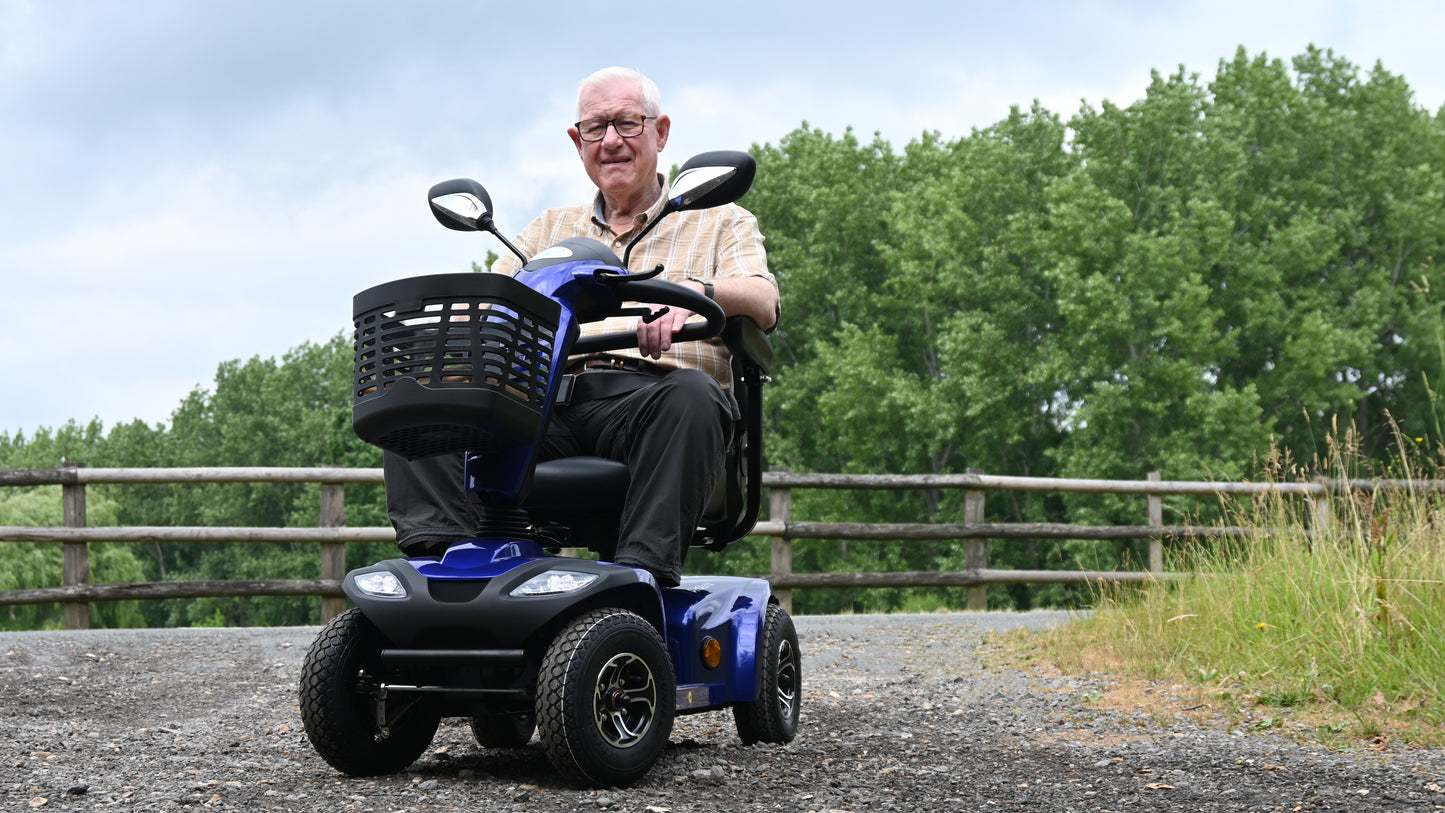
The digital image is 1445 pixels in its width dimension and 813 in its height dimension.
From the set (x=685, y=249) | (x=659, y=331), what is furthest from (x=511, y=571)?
(x=685, y=249)

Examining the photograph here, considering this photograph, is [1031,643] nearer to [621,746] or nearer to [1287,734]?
[1287,734]

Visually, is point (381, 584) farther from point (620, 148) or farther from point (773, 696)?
point (620, 148)

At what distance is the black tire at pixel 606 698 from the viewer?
92.0 inches

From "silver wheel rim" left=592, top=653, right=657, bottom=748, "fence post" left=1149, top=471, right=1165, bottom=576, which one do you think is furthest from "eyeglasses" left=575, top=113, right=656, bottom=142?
"fence post" left=1149, top=471, right=1165, bottom=576

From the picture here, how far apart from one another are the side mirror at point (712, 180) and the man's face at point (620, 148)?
1.76ft

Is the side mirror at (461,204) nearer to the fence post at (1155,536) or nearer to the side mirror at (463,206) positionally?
the side mirror at (463,206)

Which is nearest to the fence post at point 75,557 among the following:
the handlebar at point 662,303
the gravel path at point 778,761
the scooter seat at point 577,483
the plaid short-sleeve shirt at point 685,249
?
the gravel path at point 778,761

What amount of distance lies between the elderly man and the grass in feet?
5.65

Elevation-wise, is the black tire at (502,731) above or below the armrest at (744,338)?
below

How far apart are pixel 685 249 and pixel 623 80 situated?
41cm

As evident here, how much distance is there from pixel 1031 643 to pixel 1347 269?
19.7 m

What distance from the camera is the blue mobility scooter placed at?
2.28 m

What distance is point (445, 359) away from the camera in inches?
89.0

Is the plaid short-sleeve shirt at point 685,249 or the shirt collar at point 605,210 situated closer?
the plaid short-sleeve shirt at point 685,249
